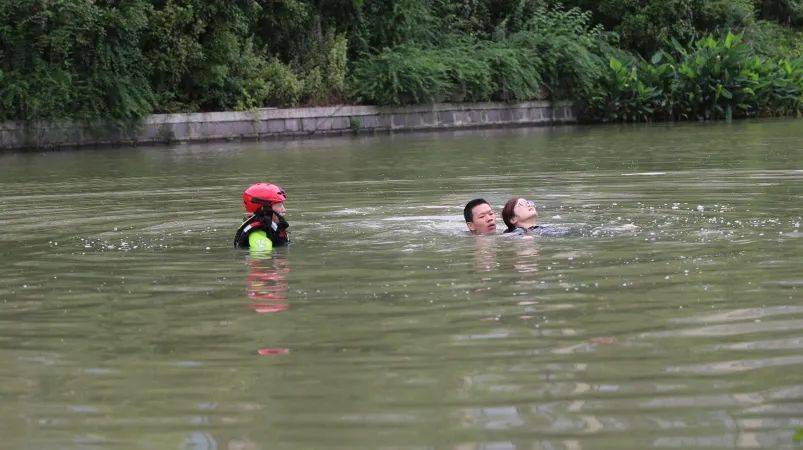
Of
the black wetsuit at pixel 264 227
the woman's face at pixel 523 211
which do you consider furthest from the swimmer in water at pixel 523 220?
the black wetsuit at pixel 264 227

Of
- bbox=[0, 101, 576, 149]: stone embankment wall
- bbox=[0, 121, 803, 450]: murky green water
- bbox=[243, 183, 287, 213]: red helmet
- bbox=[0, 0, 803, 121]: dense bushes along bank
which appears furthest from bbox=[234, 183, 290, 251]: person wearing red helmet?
bbox=[0, 101, 576, 149]: stone embankment wall

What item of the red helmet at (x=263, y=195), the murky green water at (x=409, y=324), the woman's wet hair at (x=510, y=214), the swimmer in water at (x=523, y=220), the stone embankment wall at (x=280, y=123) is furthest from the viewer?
the stone embankment wall at (x=280, y=123)

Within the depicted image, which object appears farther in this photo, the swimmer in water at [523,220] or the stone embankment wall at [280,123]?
the stone embankment wall at [280,123]

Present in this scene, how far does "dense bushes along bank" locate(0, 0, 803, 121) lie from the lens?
94.7ft

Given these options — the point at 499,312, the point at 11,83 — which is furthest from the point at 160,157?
the point at 499,312

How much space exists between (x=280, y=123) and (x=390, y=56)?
3593mm

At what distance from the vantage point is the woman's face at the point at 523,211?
1154 cm

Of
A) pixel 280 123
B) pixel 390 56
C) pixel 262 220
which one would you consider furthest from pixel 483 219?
pixel 390 56

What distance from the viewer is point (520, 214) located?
11.6m

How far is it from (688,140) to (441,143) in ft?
16.1

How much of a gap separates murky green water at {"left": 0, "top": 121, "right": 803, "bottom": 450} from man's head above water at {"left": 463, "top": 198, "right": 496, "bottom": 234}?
281 mm

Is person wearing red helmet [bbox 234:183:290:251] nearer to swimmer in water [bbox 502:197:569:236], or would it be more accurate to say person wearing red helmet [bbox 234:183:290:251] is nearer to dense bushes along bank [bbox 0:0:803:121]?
swimmer in water [bbox 502:197:569:236]

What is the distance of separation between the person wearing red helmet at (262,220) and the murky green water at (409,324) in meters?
0.18

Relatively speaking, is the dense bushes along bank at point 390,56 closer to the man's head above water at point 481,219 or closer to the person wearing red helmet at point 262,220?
the man's head above water at point 481,219
